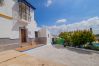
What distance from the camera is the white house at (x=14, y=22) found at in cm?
1118

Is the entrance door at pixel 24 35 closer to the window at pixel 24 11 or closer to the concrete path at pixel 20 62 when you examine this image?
the window at pixel 24 11

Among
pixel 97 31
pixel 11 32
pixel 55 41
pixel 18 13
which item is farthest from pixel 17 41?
pixel 97 31

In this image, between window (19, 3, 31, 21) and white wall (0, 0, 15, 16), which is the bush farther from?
white wall (0, 0, 15, 16)

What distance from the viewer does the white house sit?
11.2 metres

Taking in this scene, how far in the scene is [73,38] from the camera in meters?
18.1

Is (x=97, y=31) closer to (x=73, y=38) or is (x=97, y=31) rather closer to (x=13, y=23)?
(x=73, y=38)

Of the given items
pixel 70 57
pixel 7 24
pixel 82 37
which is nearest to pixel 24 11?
pixel 7 24

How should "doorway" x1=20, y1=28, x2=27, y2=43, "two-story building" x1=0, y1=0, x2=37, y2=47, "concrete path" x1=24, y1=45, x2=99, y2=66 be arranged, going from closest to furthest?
"concrete path" x1=24, y1=45, x2=99, y2=66 → "two-story building" x1=0, y1=0, x2=37, y2=47 → "doorway" x1=20, y1=28, x2=27, y2=43

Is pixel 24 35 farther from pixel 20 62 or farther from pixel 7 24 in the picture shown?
pixel 20 62

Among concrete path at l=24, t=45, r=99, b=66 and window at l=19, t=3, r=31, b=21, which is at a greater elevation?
window at l=19, t=3, r=31, b=21

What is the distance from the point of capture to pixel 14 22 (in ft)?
43.6

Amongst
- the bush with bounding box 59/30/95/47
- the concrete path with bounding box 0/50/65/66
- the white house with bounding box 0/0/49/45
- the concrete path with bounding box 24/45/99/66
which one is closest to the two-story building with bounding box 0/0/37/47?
the white house with bounding box 0/0/49/45

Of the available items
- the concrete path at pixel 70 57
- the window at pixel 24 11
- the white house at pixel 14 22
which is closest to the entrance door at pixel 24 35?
the white house at pixel 14 22

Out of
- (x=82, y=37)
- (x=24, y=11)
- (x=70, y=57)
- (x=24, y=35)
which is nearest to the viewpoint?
(x=70, y=57)
